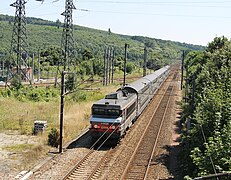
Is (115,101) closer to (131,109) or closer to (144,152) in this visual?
Result: (131,109)

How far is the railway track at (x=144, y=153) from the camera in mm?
16750

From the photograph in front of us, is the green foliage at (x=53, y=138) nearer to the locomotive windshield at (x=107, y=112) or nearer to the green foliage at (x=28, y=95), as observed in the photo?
the locomotive windshield at (x=107, y=112)

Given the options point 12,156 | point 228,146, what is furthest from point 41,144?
point 228,146

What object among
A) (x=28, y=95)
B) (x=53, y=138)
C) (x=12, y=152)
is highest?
(x=28, y=95)

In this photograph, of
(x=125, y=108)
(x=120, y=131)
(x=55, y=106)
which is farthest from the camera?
(x=55, y=106)

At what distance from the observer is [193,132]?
16500 millimetres

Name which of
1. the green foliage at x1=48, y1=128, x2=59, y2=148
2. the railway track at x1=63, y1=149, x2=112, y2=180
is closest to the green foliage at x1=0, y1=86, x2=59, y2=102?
the green foliage at x1=48, y1=128, x2=59, y2=148

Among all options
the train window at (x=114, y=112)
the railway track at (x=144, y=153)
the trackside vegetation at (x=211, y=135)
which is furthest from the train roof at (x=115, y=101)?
the trackside vegetation at (x=211, y=135)

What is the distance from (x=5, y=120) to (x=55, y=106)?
25.9ft

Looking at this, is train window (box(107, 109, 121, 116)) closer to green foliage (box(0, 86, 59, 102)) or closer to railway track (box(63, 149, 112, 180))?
railway track (box(63, 149, 112, 180))

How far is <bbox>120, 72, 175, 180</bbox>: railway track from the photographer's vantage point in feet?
55.0

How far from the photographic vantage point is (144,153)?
66.5ft

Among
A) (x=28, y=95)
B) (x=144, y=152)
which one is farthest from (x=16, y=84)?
(x=144, y=152)

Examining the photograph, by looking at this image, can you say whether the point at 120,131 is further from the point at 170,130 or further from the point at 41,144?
the point at 170,130
